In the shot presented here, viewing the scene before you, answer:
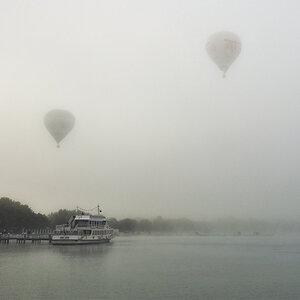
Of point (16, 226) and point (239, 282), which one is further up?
point (16, 226)

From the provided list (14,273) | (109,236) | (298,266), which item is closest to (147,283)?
(14,273)

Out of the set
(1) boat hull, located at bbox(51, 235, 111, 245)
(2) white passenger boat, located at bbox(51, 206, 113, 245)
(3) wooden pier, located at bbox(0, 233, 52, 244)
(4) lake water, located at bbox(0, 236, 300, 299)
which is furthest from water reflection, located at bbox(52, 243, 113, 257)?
(3) wooden pier, located at bbox(0, 233, 52, 244)

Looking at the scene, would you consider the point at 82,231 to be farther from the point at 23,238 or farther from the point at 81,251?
the point at 23,238

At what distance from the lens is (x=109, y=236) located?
125m

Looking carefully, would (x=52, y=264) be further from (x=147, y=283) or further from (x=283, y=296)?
(x=283, y=296)

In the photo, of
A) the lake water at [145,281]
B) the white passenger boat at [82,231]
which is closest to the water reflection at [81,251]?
the white passenger boat at [82,231]

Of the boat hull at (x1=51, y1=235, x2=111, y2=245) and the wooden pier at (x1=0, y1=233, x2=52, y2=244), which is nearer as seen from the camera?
the boat hull at (x1=51, y1=235, x2=111, y2=245)

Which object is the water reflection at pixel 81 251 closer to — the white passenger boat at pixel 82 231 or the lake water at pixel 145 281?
the white passenger boat at pixel 82 231

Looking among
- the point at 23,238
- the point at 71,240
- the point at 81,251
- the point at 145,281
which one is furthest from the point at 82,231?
the point at 145,281

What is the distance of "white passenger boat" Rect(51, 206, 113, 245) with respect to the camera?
106562mm

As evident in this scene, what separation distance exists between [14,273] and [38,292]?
44.8 feet

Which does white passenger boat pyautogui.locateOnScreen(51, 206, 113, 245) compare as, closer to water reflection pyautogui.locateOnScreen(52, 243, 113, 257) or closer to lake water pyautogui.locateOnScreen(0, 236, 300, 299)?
water reflection pyautogui.locateOnScreen(52, 243, 113, 257)

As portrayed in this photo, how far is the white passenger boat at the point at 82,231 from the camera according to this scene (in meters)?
107

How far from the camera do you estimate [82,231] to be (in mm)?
110312
